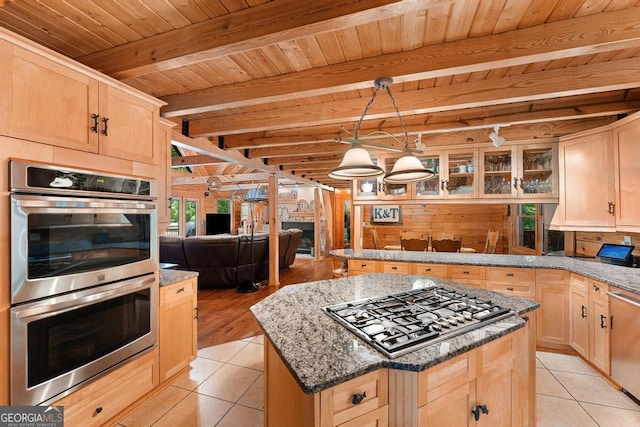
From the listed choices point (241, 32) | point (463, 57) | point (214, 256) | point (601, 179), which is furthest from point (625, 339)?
point (214, 256)

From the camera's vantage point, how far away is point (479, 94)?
2270 millimetres

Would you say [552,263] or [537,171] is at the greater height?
[537,171]

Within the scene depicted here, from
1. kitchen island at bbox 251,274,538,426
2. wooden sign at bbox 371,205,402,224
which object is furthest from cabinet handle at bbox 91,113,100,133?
wooden sign at bbox 371,205,402,224

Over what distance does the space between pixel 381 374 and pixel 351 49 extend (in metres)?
1.87

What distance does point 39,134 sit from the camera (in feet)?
4.76

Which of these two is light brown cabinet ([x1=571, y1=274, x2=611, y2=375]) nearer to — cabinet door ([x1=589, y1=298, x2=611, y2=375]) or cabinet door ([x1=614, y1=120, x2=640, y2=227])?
cabinet door ([x1=589, y1=298, x2=611, y2=375])

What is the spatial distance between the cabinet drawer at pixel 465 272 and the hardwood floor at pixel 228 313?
227 centimetres

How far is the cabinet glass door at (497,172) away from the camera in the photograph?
347cm

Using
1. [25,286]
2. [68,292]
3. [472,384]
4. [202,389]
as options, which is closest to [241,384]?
[202,389]

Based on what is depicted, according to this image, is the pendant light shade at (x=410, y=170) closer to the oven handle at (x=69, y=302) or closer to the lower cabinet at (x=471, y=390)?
the lower cabinet at (x=471, y=390)

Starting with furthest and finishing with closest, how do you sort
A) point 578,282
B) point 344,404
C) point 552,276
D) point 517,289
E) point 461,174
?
point 461,174
point 517,289
point 552,276
point 578,282
point 344,404

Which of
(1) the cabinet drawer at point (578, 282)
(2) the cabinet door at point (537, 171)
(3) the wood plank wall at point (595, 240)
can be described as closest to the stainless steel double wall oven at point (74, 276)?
(1) the cabinet drawer at point (578, 282)

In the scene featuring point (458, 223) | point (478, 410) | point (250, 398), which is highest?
point (458, 223)

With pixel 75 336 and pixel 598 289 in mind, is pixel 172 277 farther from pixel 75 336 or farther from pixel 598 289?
pixel 598 289
